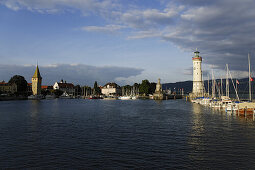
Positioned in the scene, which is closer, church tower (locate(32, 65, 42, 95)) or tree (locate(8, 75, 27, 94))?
tree (locate(8, 75, 27, 94))

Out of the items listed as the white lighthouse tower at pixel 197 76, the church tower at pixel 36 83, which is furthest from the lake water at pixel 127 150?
the church tower at pixel 36 83

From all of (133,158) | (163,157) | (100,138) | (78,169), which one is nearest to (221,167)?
(163,157)

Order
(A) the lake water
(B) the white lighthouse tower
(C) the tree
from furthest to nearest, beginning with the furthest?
(C) the tree
(B) the white lighthouse tower
(A) the lake water

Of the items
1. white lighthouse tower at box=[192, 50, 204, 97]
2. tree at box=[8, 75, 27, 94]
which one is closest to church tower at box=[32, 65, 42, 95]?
tree at box=[8, 75, 27, 94]

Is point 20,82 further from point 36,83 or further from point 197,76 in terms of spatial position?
point 197,76

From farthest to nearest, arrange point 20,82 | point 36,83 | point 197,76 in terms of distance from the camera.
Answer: point 36,83 < point 20,82 < point 197,76

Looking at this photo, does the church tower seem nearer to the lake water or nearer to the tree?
the tree

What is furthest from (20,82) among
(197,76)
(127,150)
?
(127,150)

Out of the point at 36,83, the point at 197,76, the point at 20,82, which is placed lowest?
the point at 20,82

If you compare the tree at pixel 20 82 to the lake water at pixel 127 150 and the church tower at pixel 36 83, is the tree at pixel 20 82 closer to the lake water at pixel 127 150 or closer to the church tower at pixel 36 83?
the church tower at pixel 36 83

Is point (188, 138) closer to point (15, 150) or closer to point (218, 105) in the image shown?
point (15, 150)

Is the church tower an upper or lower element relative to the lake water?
upper

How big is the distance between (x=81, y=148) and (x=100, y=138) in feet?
14.6

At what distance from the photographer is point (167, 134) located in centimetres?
2741
